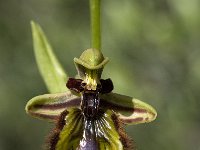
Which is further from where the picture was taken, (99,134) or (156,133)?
(156,133)

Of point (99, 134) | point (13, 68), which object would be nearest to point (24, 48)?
point (13, 68)

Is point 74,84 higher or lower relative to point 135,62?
lower

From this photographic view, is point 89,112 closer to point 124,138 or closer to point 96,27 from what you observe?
point 124,138

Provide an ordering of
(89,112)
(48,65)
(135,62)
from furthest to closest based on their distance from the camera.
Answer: (135,62)
(48,65)
(89,112)

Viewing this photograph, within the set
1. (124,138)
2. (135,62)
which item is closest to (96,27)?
(124,138)

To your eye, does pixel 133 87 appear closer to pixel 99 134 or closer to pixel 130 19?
pixel 130 19

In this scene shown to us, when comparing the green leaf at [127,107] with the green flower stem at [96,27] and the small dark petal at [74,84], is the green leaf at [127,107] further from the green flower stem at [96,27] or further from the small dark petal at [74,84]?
the green flower stem at [96,27]

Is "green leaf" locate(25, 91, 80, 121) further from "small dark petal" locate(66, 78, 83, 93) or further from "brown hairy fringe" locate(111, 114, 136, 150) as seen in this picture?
"brown hairy fringe" locate(111, 114, 136, 150)

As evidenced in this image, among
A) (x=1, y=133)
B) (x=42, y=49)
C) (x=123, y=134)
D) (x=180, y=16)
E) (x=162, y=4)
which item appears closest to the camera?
(x=123, y=134)
